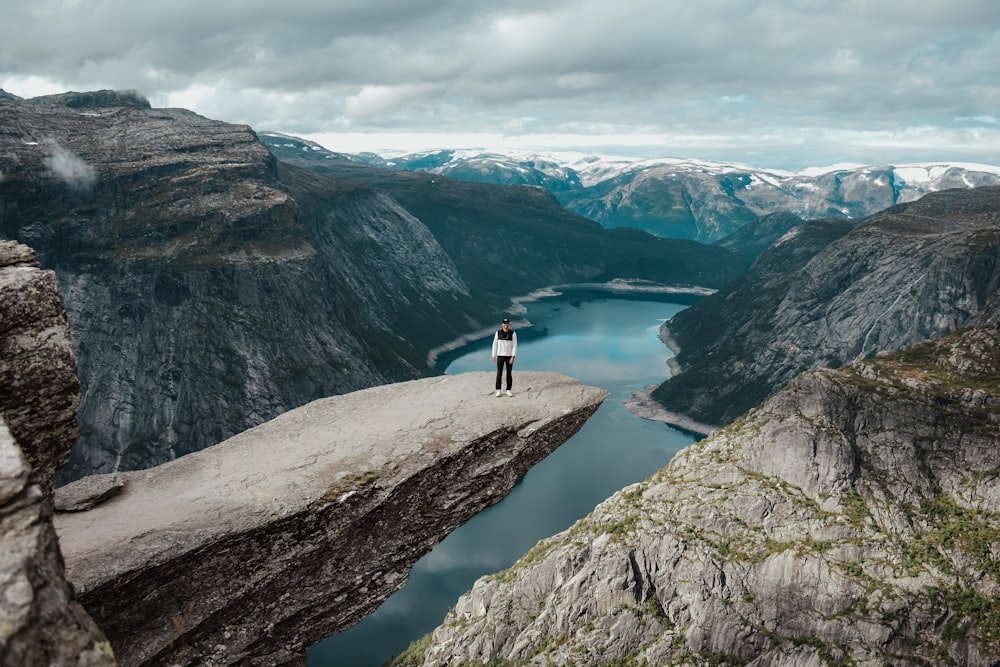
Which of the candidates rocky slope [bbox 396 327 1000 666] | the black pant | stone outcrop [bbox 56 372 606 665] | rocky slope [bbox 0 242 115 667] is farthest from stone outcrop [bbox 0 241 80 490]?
rocky slope [bbox 396 327 1000 666]

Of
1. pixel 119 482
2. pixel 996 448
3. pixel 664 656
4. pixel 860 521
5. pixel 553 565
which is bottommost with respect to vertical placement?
pixel 664 656

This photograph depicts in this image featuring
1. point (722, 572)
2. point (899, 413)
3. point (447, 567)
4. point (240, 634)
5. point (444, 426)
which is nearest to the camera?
point (240, 634)

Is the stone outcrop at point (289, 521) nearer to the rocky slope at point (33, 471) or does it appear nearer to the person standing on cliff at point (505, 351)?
the person standing on cliff at point (505, 351)

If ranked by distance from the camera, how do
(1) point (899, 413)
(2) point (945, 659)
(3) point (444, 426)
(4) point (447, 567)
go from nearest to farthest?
(3) point (444, 426), (2) point (945, 659), (1) point (899, 413), (4) point (447, 567)

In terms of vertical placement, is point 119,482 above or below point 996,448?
above

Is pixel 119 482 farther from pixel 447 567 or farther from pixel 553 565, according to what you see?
pixel 447 567

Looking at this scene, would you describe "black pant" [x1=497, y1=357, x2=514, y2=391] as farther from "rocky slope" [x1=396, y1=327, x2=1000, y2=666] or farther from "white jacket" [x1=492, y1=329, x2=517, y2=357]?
"rocky slope" [x1=396, y1=327, x2=1000, y2=666]

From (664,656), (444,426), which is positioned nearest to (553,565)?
(664,656)

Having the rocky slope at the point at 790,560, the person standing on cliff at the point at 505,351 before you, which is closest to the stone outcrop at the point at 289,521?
the person standing on cliff at the point at 505,351
